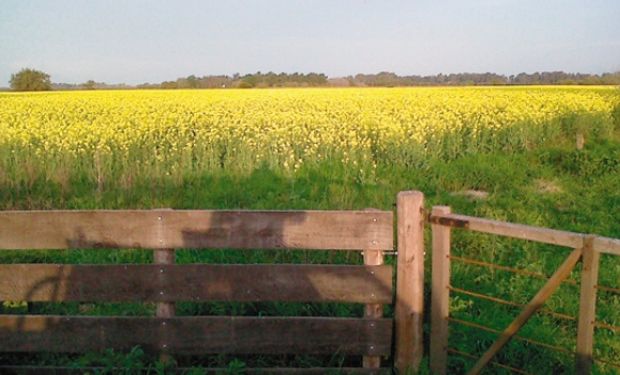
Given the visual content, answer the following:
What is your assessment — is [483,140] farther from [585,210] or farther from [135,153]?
[135,153]

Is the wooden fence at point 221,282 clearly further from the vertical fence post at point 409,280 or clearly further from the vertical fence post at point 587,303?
the vertical fence post at point 587,303

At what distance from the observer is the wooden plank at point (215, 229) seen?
4.18 m

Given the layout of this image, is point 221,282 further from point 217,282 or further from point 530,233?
point 530,233

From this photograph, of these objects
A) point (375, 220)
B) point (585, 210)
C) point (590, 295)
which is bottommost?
point (585, 210)

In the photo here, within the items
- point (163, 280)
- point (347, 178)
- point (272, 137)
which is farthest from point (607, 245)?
point (272, 137)

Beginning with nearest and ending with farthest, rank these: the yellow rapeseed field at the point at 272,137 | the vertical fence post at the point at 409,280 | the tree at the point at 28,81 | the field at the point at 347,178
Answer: the vertical fence post at the point at 409,280, the field at the point at 347,178, the yellow rapeseed field at the point at 272,137, the tree at the point at 28,81

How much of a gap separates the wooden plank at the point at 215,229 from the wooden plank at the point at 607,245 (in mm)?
1234

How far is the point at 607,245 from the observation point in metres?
3.37

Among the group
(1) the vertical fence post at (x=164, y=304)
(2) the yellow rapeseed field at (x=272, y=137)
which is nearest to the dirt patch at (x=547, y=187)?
(2) the yellow rapeseed field at (x=272, y=137)

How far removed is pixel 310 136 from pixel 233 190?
12.7 feet

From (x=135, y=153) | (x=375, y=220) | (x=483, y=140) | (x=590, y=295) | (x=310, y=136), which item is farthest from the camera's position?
(x=483, y=140)

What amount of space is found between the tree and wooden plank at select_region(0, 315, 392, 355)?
69423mm

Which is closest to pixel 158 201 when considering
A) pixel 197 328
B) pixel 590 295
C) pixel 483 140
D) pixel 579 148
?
pixel 197 328

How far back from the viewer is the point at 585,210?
10.1m
